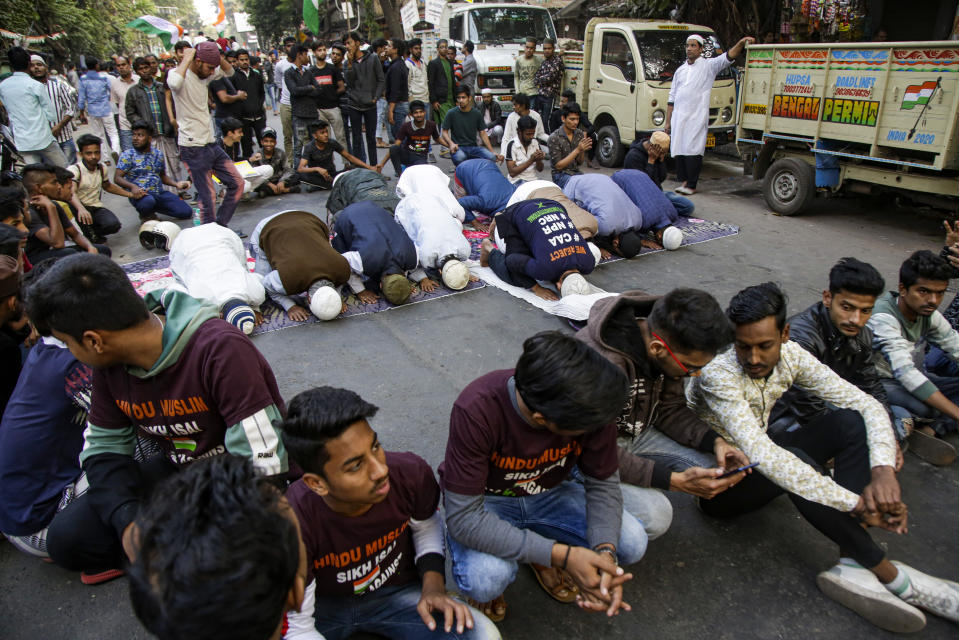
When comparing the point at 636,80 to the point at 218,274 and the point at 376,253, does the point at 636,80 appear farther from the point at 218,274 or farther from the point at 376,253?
the point at 218,274

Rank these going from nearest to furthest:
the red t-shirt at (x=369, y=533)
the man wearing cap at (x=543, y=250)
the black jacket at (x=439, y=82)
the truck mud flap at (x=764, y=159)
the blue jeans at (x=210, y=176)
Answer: the red t-shirt at (x=369, y=533)
the man wearing cap at (x=543, y=250)
the blue jeans at (x=210, y=176)
the truck mud flap at (x=764, y=159)
the black jacket at (x=439, y=82)

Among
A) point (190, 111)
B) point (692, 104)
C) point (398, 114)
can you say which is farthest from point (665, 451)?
point (398, 114)

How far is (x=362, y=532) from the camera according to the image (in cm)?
168

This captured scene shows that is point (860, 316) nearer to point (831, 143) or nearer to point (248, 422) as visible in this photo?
point (248, 422)

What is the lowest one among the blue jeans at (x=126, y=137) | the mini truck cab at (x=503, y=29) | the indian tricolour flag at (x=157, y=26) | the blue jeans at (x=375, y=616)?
the blue jeans at (x=375, y=616)

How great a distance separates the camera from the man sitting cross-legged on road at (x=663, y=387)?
1968 millimetres

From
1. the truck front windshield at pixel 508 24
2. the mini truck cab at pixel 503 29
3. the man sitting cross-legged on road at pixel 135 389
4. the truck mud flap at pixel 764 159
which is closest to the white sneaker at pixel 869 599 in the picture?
the man sitting cross-legged on road at pixel 135 389

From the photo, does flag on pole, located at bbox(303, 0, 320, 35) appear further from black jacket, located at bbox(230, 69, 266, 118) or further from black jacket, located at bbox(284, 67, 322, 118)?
black jacket, located at bbox(284, 67, 322, 118)

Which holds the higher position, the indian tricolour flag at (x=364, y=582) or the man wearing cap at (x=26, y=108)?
the man wearing cap at (x=26, y=108)

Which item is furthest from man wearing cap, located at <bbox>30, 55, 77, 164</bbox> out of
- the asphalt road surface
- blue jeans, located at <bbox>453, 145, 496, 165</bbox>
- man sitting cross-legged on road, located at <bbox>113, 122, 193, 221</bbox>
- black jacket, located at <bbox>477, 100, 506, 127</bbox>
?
black jacket, located at <bbox>477, 100, 506, 127</bbox>

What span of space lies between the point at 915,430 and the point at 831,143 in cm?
A: 397

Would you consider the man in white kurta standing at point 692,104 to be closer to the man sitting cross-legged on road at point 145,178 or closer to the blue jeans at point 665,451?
the blue jeans at point 665,451

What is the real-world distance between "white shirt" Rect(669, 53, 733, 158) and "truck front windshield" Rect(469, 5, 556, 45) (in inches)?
187

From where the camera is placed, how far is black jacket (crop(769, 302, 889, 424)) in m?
2.55
